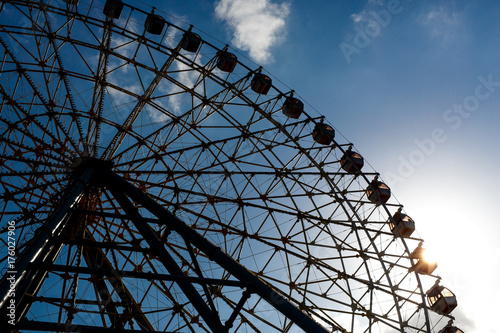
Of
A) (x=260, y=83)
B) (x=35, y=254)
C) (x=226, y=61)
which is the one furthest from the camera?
(x=260, y=83)

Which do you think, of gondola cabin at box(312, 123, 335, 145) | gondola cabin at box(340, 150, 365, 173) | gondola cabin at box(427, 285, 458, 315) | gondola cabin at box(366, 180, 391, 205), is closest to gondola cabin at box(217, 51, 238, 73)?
gondola cabin at box(312, 123, 335, 145)

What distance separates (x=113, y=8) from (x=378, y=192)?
15.4 metres

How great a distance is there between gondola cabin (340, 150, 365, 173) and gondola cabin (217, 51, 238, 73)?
7551 millimetres

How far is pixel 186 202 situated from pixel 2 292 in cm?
1077

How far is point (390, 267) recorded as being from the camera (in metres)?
17.4

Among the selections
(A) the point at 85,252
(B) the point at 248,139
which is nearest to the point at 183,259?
(A) the point at 85,252

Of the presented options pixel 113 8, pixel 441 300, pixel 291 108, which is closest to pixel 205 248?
pixel 291 108

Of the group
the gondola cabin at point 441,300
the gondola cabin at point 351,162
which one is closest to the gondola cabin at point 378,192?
the gondola cabin at point 351,162

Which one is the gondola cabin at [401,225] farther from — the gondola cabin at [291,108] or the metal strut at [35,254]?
the metal strut at [35,254]

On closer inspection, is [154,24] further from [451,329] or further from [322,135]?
[451,329]

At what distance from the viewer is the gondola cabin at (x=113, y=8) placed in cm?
1772

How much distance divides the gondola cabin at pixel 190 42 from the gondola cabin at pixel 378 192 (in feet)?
36.5

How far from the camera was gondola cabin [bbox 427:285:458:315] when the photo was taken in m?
17.3

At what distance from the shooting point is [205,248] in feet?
39.8
